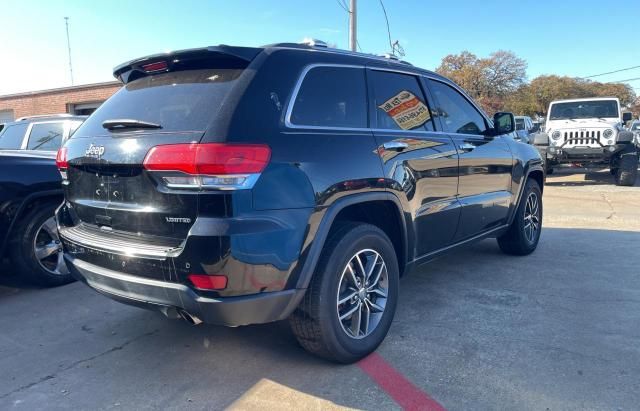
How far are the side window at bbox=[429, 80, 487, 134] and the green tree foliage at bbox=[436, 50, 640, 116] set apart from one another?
1830 inches

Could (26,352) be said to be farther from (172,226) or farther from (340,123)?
(340,123)

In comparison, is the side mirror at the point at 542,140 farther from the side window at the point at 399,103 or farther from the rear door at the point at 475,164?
the side window at the point at 399,103

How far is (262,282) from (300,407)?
2.40ft

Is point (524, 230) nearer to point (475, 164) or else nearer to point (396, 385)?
point (475, 164)

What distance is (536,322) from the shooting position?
3.63m

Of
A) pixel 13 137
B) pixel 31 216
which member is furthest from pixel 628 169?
pixel 13 137

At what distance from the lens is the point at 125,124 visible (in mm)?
2758

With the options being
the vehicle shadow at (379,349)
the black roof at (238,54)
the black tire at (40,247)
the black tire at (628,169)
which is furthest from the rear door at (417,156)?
the black tire at (628,169)

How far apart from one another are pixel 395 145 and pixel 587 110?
12392 millimetres

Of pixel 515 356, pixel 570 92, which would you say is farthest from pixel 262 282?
pixel 570 92

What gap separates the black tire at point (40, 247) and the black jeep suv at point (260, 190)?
1.36 meters

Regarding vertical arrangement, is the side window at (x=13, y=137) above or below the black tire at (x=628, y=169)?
above

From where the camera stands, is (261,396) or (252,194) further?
(261,396)

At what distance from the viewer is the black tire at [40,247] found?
4312mm
